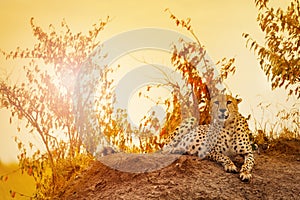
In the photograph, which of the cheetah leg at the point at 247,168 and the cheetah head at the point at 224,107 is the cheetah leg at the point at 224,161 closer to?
the cheetah leg at the point at 247,168

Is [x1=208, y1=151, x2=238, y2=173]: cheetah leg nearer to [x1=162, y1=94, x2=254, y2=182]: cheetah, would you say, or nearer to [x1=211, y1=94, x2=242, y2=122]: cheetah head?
[x1=162, y1=94, x2=254, y2=182]: cheetah

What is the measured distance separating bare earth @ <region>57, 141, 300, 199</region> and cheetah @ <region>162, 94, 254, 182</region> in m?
0.10

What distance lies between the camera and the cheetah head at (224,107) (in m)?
4.23

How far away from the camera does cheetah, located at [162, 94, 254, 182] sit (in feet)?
13.9

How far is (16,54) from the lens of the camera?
17.3ft

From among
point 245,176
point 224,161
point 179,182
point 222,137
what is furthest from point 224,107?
point 179,182

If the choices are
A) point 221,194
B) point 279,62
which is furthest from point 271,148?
point 221,194

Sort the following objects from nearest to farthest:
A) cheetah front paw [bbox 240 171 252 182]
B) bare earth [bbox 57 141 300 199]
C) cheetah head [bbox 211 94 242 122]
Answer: bare earth [bbox 57 141 300 199], cheetah front paw [bbox 240 171 252 182], cheetah head [bbox 211 94 242 122]

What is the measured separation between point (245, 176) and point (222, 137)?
505 millimetres

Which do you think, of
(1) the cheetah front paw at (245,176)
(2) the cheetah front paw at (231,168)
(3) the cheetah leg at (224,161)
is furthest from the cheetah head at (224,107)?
(1) the cheetah front paw at (245,176)

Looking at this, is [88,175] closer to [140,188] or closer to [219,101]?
[140,188]

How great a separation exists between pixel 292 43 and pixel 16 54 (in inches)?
105

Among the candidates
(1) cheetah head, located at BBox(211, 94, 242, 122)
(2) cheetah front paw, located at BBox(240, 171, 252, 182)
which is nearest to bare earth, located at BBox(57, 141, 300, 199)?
(2) cheetah front paw, located at BBox(240, 171, 252, 182)

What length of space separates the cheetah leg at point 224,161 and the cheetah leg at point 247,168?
0.07m
